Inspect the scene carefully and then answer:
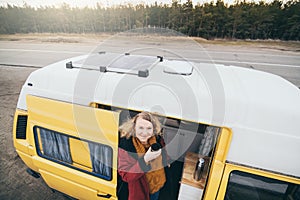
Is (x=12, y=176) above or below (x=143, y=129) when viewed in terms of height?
below

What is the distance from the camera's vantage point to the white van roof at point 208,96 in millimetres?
1523

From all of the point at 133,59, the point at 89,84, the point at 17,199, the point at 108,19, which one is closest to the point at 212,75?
the point at 133,59

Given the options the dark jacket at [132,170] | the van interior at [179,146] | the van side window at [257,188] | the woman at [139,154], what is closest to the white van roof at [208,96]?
the van side window at [257,188]

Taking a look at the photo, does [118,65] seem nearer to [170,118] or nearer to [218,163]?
[170,118]

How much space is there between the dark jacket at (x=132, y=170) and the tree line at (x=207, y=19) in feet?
81.5

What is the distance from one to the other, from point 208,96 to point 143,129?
2.80 ft

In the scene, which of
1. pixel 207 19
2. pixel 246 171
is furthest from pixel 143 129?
pixel 207 19

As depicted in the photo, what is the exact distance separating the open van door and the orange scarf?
0.36 meters

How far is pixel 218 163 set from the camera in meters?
1.72

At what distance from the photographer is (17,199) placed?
312 cm

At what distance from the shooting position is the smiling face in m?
2.02

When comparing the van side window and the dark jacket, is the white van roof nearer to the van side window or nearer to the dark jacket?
the van side window

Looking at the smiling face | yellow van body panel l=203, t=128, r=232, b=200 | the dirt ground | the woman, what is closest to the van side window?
yellow van body panel l=203, t=128, r=232, b=200

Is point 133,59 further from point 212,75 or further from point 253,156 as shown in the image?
point 253,156
